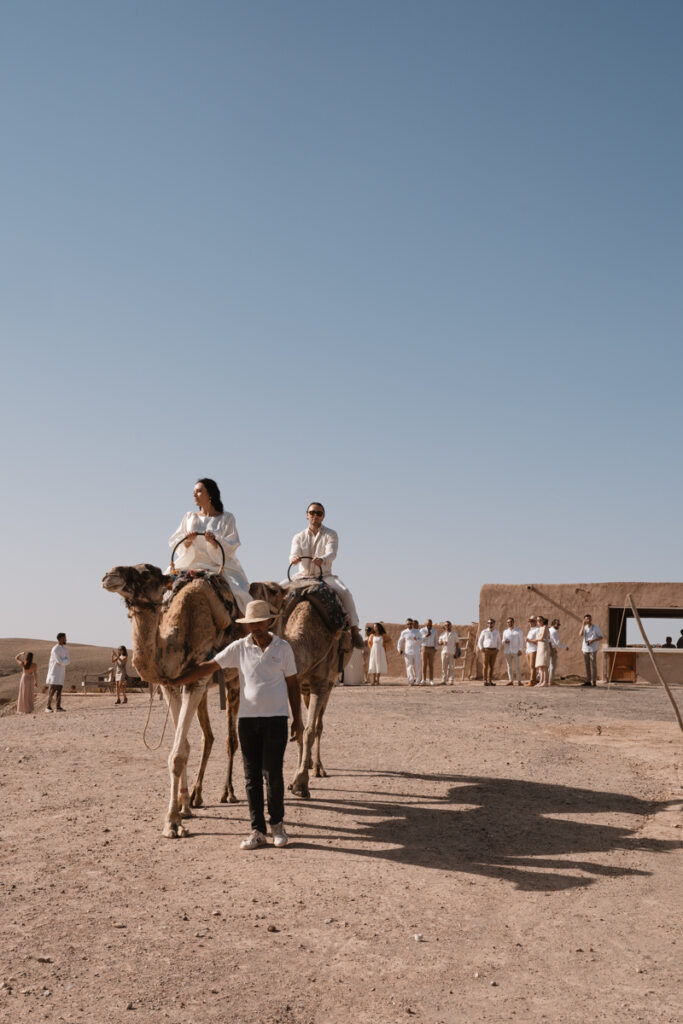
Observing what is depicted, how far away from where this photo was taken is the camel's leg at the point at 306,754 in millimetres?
9781

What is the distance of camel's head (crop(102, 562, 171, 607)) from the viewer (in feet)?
26.3

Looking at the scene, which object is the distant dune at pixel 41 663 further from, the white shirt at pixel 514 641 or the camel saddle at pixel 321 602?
the camel saddle at pixel 321 602

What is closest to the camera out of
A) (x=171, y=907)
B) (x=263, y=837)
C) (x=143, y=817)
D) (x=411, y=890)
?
(x=171, y=907)

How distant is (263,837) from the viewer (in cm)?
780

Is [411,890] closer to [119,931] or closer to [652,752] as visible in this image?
[119,931]

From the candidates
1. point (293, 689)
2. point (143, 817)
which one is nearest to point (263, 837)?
point (293, 689)

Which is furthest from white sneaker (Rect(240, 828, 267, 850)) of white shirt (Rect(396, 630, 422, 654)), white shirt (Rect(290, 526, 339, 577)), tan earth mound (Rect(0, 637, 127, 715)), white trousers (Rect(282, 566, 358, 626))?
tan earth mound (Rect(0, 637, 127, 715))

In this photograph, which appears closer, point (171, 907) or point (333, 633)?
point (171, 907)

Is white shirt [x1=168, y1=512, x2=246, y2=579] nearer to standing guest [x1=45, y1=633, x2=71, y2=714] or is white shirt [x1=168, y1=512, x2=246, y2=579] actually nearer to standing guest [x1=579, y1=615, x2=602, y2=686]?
standing guest [x1=45, y1=633, x2=71, y2=714]

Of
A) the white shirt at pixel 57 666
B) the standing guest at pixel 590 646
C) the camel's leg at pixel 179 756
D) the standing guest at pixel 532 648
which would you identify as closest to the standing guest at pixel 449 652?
the standing guest at pixel 532 648

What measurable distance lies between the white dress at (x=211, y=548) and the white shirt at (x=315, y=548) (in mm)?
1552

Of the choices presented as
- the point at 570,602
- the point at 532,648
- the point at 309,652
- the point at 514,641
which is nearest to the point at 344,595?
the point at 309,652

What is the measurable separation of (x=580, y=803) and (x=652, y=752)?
3.60 m

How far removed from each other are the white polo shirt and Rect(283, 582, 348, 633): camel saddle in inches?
94.1
